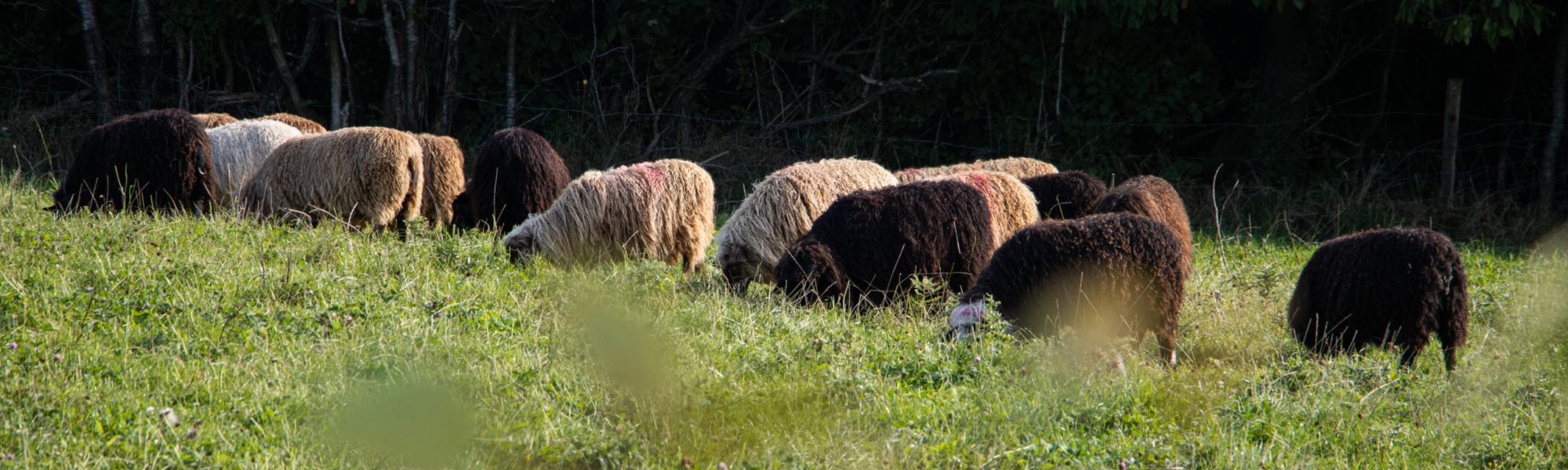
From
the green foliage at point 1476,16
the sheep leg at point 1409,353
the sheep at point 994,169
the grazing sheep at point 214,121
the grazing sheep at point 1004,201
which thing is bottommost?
the grazing sheep at point 214,121

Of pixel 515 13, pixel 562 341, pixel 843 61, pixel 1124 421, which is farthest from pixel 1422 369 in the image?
pixel 515 13

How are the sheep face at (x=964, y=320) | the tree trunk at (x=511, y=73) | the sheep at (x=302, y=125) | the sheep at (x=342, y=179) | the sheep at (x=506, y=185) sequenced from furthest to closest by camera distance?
the tree trunk at (x=511, y=73) → the sheep at (x=302, y=125) → the sheep at (x=506, y=185) → the sheep at (x=342, y=179) → the sheep face at (x=964, y=320)

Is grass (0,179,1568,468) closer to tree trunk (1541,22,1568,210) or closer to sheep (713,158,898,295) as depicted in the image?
sheep (713,158,898,295)

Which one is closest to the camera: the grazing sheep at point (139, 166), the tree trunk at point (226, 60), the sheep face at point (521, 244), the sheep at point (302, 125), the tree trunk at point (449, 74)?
the sheep face at point (521, 244)

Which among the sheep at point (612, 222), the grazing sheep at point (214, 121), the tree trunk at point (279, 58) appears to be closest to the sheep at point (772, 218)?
the sheep at point (612, 222)

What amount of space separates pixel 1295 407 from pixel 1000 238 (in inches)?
94.0

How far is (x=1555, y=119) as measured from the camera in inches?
454

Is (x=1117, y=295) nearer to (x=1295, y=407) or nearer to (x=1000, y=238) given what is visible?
(x=1295, y=407)

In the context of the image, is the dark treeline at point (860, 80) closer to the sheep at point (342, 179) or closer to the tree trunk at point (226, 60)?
the tree trunk at point (226, 60)

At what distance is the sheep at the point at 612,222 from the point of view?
7.16 metres

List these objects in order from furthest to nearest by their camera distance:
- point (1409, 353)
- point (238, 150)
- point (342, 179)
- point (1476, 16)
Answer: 1. point (1476, 16)
2. point (238, 150)
3. point (342, 179)
4. point (1409, 353)

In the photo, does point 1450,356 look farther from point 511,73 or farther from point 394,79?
point 394,79

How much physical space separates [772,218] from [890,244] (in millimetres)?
925

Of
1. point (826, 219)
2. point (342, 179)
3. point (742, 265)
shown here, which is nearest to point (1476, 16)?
point (826, 219)
